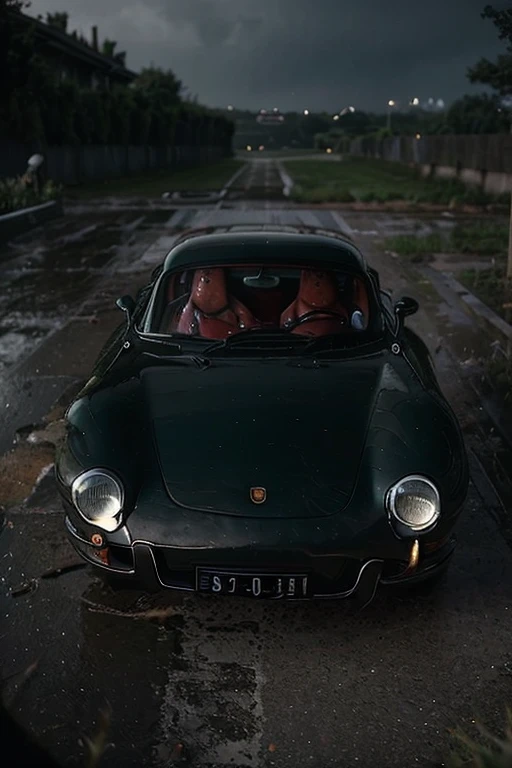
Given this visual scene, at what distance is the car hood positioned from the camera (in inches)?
138

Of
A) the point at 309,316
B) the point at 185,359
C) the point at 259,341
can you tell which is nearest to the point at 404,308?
the point at 309,316

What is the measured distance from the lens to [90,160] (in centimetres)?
3978

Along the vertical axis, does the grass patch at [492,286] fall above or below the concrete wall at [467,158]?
below

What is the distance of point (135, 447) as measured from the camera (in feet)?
12.2

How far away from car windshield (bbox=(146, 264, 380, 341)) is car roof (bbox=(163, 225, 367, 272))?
49 mm

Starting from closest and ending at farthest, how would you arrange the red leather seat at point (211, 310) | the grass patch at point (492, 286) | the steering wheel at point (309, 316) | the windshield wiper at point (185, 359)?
the windshield wiper at point (185, 359) < the steering wheel at point (309, 316) < the red leather seat at point (211, 310) < the grass patch at point (492, 286)

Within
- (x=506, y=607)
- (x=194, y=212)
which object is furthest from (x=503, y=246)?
(x=506, y=607)

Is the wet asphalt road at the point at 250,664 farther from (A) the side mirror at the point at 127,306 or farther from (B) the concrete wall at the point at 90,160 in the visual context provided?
(B) the concrete wall at the point at 90,160

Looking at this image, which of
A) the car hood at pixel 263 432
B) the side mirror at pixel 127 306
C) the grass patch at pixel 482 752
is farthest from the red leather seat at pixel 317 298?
the grass patch at pixel 482 752

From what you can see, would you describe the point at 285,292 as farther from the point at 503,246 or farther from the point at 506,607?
the point at 503,246

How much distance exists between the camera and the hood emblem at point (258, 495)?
348 centimetres

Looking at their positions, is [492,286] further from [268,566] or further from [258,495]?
[268,566]

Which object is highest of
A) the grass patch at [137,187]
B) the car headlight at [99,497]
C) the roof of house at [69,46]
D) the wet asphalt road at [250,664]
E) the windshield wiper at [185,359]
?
the roof of house at [69,46]

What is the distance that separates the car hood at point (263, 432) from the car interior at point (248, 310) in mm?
523
